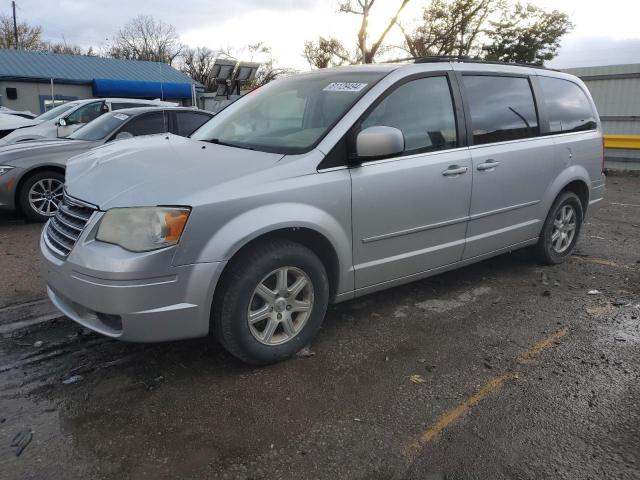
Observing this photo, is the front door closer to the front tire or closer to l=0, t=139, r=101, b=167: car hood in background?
the front tire

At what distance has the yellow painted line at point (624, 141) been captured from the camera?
1238 cm

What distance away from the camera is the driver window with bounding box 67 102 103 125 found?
30.7 feet

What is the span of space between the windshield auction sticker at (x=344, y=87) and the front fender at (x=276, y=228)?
0.99m

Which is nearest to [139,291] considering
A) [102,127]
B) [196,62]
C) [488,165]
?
[488,165]

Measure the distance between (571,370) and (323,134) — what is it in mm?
2145

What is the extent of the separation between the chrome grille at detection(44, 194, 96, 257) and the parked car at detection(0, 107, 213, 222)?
145 inches

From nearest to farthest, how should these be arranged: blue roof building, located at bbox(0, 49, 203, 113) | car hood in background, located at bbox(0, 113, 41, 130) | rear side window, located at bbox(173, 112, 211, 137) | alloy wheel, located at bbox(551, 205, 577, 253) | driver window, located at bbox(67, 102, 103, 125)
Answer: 1. alloy wheel, located at bbox(551, 205, 577, 253)
2. rear side window, located at bbox(173, 112, 211, 137)
3. driver window, located at bbox(67, 102, 103, 125)
4. car hood in background, located at bbox(0, 113, 41, 130)
5. blue roof building, located at bbox(0, 49, 203, 113)

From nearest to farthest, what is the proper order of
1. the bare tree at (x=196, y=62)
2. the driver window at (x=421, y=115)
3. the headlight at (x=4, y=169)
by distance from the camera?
1. the driver window at (x=421, y=115)
2. the headlight at (x=4, y=169)
3. the bare tree at (x=196, y=62)

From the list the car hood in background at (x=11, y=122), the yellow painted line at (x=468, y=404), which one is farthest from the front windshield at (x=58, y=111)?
the yellow painted line at (x=468, y=404)

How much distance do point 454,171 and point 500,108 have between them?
0.93 m

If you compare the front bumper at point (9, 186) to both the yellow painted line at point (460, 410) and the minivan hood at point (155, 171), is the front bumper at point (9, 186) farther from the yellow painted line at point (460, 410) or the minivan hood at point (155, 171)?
the yellow painted line at point (460, 410)

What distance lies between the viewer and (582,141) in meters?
5.05

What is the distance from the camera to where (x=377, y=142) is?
10.5 feet

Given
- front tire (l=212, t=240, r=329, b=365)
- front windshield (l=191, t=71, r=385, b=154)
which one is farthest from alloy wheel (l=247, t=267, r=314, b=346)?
front windshield (l=191, t=71, r=385, b=154)
